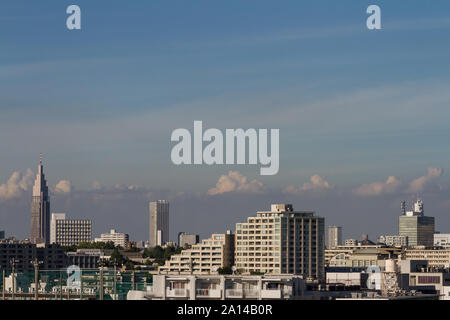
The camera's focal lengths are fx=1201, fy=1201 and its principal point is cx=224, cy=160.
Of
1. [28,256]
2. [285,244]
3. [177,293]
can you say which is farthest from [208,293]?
[28,256]

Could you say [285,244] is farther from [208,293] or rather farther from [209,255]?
[208,293]

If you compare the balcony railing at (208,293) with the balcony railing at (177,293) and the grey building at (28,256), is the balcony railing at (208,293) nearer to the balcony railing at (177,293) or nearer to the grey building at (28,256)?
the balcony railing at (177,293)

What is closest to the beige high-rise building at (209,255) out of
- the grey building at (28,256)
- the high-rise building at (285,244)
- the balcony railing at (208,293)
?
the high-rise building at (285,244)

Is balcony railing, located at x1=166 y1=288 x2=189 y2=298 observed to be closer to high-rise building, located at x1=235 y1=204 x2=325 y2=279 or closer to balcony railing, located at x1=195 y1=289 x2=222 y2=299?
balcony railing, located at x1=195 y1=289 x2=222 y2=299

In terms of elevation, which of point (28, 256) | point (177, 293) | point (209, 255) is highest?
point (209, 255)
